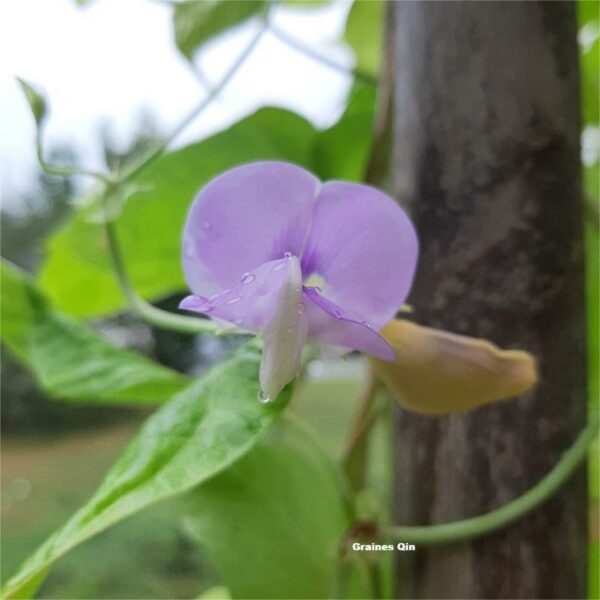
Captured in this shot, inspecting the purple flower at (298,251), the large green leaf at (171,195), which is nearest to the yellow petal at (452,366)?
the purple flower at (298,251)

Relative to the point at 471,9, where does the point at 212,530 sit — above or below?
below

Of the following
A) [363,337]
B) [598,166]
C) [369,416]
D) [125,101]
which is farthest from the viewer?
[125,101]

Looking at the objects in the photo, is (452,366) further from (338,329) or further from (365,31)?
(365,31)

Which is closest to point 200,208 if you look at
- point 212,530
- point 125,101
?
point 212,530

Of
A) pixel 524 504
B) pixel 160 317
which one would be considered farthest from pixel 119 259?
pixel 524 504

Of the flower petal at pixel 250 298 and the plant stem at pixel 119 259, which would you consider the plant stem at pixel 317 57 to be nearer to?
the plant stem at pixel 119 259

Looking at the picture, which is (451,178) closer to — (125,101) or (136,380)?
(136,380)

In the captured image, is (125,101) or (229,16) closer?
(229,16)
